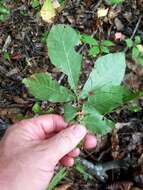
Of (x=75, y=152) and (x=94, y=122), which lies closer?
(x=94, y=122)

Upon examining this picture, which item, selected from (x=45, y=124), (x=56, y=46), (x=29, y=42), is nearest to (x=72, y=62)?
(x=56, y=46)

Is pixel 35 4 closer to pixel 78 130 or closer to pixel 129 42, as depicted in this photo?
pixel 129 42

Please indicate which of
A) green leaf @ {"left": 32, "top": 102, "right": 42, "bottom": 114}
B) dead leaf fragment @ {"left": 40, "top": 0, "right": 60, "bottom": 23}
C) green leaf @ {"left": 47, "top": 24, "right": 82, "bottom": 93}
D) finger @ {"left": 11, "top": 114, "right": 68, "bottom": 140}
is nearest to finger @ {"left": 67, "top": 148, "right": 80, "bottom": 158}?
finger @ {"left": 11, "top": 114, "right": 68, "bottom": 140}

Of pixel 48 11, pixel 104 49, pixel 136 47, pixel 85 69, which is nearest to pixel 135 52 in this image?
pixel 136 47

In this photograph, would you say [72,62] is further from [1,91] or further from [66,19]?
[66,19]

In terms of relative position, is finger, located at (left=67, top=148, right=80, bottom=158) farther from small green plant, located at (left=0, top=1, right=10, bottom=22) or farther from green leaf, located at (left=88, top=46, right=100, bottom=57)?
small green plant, located at (left=0, top=1, right=10, bottom=22)
